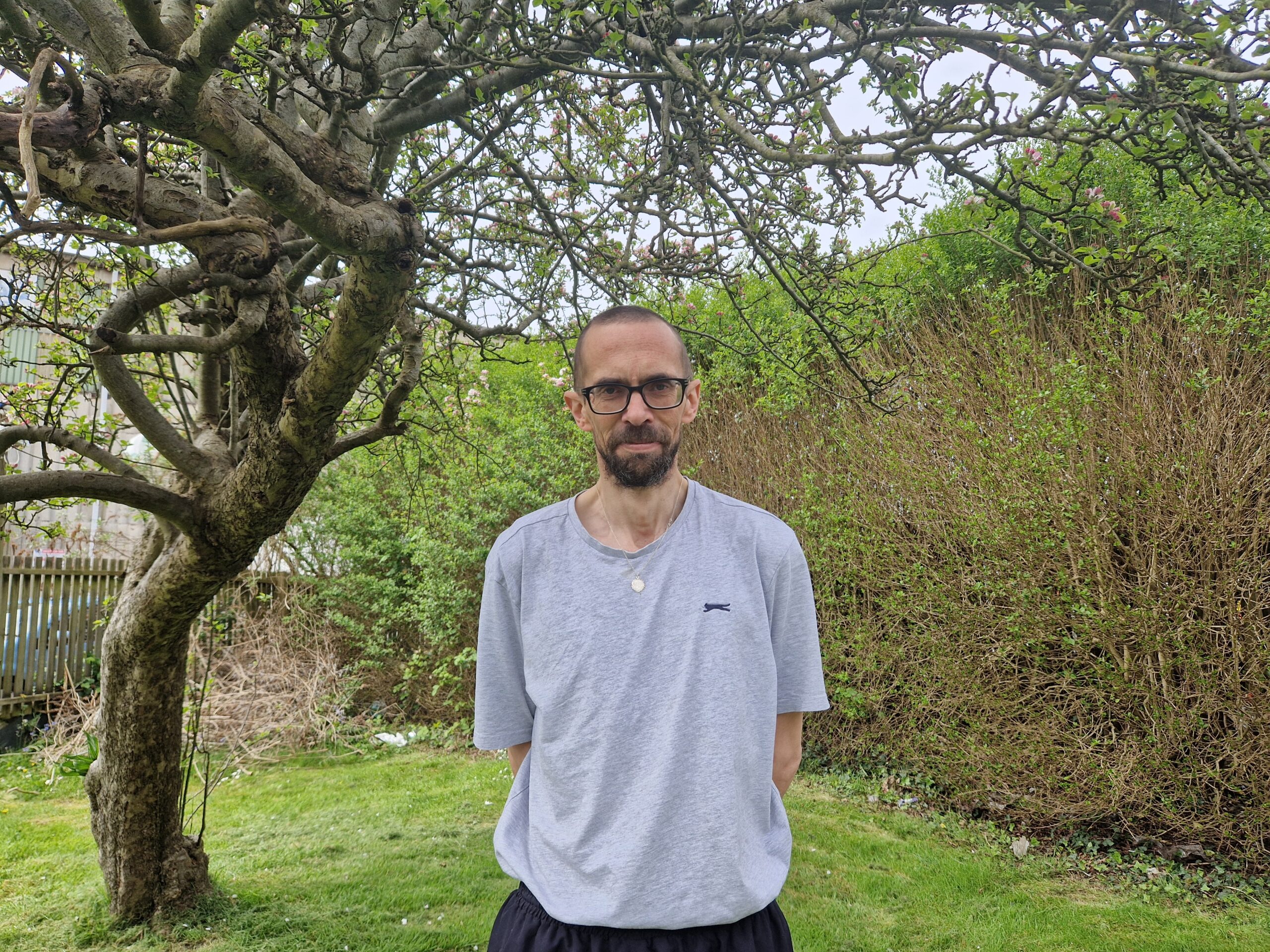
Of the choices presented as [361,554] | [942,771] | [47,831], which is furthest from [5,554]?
[942,771]

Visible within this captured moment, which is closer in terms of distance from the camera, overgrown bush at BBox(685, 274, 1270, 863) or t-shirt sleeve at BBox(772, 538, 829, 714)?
t-shirt sleeve at BBox(772, 538, 829, 714)

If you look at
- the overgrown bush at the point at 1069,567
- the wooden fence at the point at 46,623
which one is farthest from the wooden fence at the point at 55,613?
the overgrown bush at the point at 1069,567

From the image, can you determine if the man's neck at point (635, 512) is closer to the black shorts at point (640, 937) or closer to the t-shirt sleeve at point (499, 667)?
the t-shirt sleeve at point (499, 667)

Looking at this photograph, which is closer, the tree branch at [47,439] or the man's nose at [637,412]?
the man's nose at [637,412]

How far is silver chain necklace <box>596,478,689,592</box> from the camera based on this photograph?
1924 mm

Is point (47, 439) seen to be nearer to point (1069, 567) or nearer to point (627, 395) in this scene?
point (627, 395)

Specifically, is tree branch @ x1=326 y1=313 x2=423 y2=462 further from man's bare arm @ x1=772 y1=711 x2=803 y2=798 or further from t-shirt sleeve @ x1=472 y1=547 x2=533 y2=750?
man's bare arm @ x1=772 y1=711 x2=803 y2=798

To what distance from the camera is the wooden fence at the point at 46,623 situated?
859 centimetres

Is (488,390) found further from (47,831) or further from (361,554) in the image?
(47,831)

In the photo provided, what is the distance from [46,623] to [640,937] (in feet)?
31.4

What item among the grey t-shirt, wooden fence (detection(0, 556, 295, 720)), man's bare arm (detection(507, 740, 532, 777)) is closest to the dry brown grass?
wooden fence (detection(0, 556, 295, 720))

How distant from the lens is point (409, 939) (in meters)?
4.22

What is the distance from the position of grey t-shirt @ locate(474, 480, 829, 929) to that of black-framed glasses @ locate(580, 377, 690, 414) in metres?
0.25

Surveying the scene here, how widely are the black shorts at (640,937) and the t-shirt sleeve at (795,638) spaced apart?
462 mm
